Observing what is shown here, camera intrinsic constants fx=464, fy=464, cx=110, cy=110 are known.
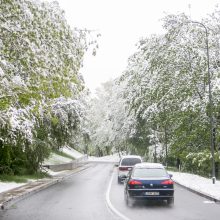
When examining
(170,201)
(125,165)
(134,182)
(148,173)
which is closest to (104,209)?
(134,182)

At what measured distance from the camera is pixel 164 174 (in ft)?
59.4

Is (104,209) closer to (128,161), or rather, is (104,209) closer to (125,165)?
(125,165)

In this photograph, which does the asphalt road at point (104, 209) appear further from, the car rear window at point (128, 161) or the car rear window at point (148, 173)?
the car rear window at point (128, 161)

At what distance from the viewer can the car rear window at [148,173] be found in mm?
18078

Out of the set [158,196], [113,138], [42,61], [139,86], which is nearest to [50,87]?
[42,61]

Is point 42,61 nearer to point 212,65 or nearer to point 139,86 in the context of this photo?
point 212,65

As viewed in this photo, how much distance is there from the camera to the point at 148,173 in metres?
18.2

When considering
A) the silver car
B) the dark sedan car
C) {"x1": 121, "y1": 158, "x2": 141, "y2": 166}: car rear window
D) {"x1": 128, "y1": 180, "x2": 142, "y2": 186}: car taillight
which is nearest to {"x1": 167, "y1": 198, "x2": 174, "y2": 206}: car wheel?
the dark sedan car

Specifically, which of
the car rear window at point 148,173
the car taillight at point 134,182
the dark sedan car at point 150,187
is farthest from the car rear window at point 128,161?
the car taillight at point 134,182

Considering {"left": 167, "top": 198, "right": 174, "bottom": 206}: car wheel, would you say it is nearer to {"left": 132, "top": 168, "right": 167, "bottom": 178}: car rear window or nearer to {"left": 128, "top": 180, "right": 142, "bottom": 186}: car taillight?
{"left": 132, "top": 168, "right": 167, "bottom": 178}: car rear window

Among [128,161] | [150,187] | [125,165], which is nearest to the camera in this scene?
[150,187]

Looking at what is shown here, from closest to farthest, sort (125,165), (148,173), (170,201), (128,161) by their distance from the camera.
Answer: (148,173) < (170,201) < (125,165) < (128,161)

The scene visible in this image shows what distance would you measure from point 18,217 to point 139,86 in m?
26.0

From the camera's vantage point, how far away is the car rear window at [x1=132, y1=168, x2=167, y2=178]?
18.1 m
